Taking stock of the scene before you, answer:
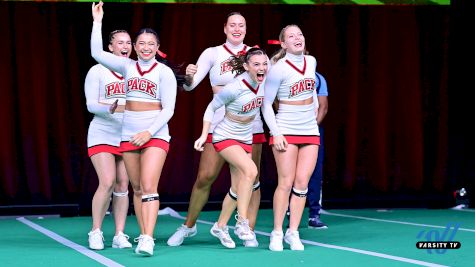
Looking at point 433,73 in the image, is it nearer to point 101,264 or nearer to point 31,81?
point 31,81

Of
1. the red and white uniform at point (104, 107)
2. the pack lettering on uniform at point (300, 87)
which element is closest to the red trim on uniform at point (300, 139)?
the pack lettering on uniform at point (300, 87)

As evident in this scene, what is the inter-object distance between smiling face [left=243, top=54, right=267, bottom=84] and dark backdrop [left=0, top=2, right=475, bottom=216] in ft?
14.4

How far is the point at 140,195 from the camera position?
733 centimetres

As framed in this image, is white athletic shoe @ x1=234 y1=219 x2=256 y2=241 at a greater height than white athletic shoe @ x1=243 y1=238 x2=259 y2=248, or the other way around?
white athletic shoe @ x1=234 y1=219 x2=256 y2=241

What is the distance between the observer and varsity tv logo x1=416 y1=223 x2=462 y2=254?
23.8 ft

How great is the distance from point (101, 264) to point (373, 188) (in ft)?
20.9

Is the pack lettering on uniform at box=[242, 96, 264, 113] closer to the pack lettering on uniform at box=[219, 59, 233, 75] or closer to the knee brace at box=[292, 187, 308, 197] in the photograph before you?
the pack lettering on uniform at box=[219, 59, 233, 75]

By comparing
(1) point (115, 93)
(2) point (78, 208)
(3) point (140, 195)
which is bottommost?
(2) point (78, 208)

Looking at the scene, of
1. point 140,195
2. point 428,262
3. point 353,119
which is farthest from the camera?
point 353,119

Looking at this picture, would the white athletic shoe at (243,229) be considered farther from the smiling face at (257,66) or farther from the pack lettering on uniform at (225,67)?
the pack lettering on uniform at (225,67)

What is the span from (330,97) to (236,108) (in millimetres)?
4922

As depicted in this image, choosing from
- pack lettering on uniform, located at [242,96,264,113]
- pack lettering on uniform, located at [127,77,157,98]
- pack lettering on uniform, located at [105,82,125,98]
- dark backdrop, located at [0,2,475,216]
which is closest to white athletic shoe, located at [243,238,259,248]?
pack lettering on uniform, located at [242,96,264,113]

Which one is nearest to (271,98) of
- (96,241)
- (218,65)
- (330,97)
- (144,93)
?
(218,65)

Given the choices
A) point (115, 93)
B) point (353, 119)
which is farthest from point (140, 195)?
point (353, 119)
